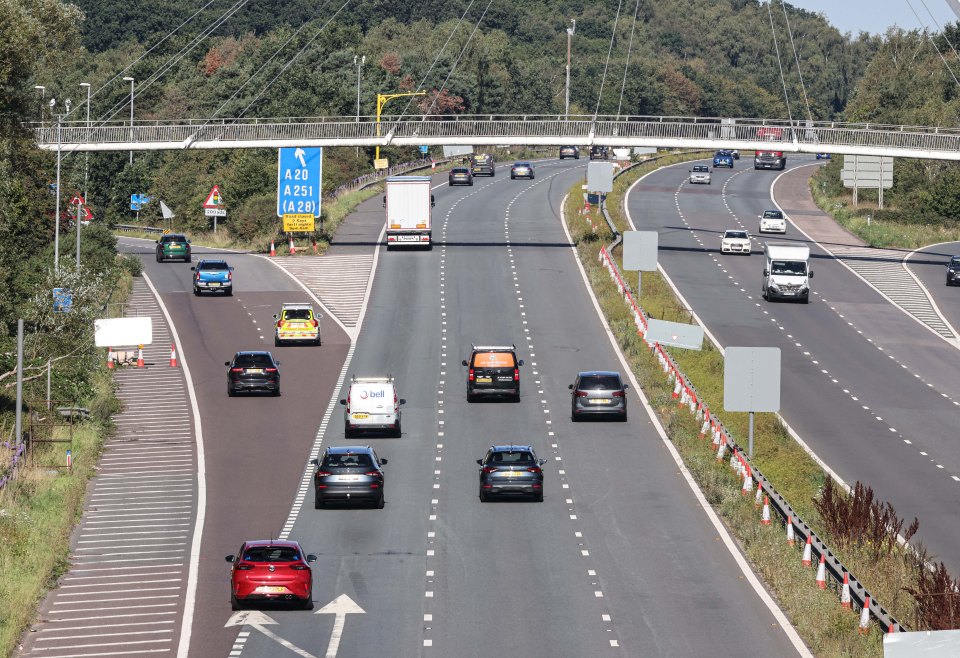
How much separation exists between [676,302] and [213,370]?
23.5 m

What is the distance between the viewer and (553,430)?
1871 inches

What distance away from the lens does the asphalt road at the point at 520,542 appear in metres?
27.0

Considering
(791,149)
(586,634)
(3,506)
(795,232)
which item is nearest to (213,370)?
(3,506)

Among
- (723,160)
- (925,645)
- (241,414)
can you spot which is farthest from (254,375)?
(723,160)

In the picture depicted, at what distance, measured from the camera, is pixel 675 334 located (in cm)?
5622

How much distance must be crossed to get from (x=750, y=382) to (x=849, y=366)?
2035cm

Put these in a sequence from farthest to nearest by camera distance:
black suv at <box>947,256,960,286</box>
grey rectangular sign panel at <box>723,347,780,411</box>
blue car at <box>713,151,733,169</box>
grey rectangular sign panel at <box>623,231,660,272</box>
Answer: blue car at <box>713,151,733,169</box>, black suv at <box>947,256,960,286</box>, grey rectangular sign panel at <box>623,231,660,272</box>, grey rectangular sign panel at <box>723,347,780,411</box>

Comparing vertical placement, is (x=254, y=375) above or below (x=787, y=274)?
below

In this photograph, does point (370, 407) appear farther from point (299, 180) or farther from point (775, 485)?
point (299, 180)

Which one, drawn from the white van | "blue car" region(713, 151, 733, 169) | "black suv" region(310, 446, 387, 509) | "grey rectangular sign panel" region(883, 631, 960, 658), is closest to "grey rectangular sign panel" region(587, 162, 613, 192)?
the white van

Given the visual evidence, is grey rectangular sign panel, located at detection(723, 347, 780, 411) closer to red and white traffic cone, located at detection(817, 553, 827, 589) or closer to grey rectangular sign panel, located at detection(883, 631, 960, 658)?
red and white traffic cone, located at detection(817, 553, 827, 589)

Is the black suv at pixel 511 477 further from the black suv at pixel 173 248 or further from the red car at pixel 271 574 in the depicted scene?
the black suv at pixel 173 248

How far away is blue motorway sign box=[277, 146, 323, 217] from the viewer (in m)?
82.7

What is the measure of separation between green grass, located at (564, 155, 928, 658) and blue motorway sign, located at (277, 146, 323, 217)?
1842 cm
